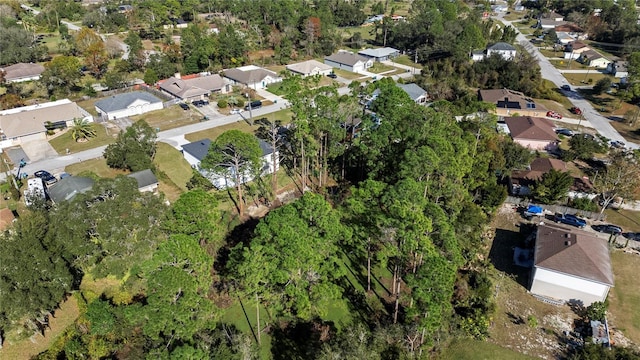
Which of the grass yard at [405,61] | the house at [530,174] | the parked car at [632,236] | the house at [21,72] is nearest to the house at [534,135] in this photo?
the house at [530,174]

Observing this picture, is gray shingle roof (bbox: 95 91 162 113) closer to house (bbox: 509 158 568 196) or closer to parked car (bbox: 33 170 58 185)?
parked car (bbox: 33 170 58 185)

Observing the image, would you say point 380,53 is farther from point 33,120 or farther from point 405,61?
point 33,120

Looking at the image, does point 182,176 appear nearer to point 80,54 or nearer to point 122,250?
point 122,250

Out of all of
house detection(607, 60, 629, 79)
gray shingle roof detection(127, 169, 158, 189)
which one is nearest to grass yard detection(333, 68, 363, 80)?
gray shingle roof detection(127, 169, 158, 189)

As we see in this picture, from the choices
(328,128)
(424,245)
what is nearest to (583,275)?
(424,245)

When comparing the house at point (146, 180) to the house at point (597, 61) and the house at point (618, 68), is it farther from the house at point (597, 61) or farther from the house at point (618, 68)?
the house at point (597, 61)

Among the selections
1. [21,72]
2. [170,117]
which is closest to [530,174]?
[170,117]

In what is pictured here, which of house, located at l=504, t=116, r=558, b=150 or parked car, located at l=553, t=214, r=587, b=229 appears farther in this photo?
house, located at l=504, t=116, r=558, b=150
